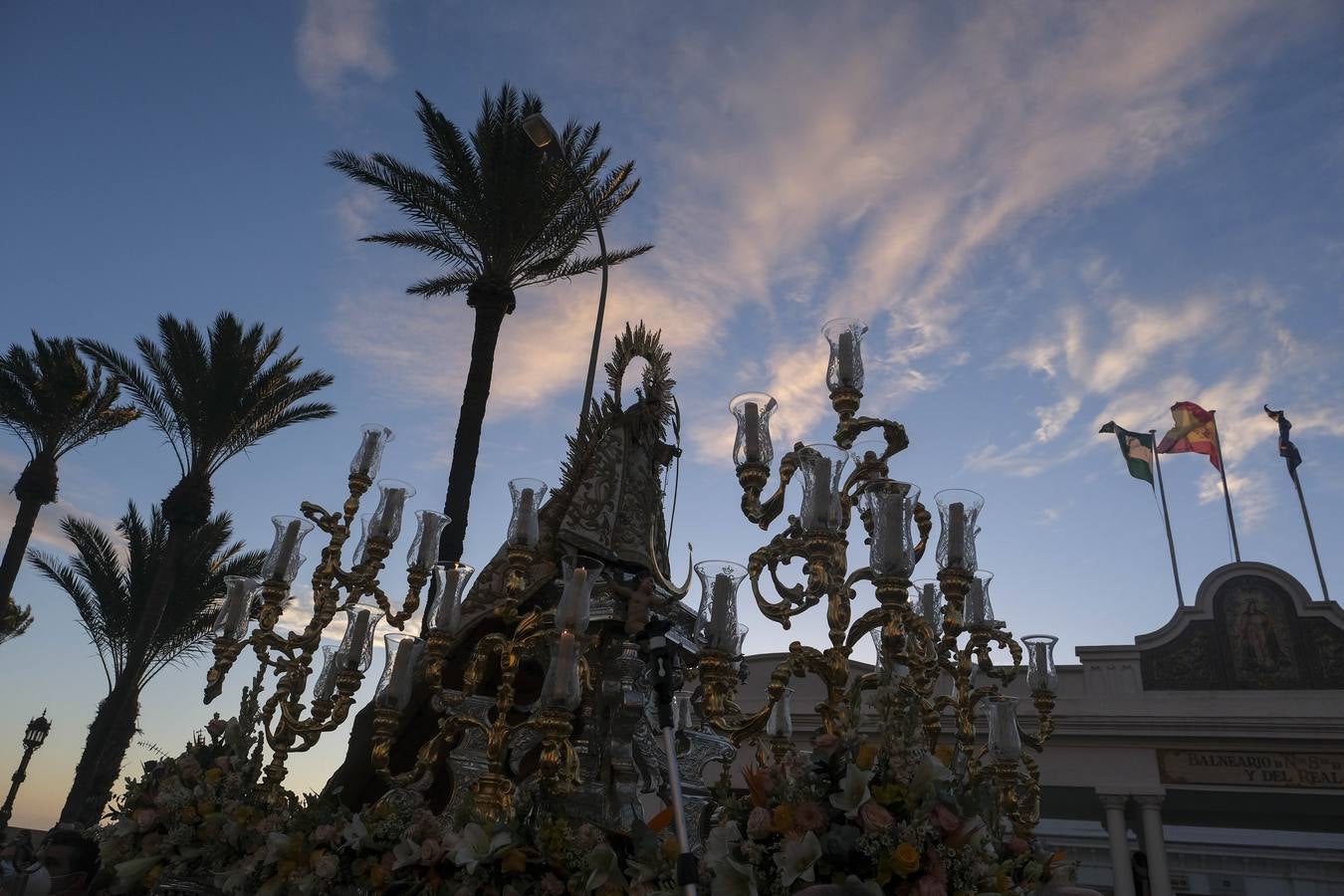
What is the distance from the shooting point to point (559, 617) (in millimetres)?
4387

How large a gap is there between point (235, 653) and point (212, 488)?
529 inches

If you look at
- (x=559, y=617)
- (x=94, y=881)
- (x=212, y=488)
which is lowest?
(x=94, y=881)

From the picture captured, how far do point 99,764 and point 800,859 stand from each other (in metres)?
19.9

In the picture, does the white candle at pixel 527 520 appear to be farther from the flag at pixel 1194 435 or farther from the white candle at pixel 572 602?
the flag at pixel 1194 435

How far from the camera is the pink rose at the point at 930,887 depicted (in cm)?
306

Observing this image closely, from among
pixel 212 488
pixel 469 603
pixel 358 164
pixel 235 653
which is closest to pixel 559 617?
pixel 469 603

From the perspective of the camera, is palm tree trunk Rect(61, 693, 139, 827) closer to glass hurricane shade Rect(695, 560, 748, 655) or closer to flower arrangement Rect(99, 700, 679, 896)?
flower arrangement Rect(99, 700, 679, 896)

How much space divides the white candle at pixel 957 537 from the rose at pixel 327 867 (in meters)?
3.80

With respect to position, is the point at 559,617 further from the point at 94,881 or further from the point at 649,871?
the point at 94,881

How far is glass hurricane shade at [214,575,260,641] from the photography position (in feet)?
21.1

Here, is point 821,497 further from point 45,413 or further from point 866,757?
point 45,413

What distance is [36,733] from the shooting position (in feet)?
69.5

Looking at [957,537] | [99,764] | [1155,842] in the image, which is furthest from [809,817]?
[99,764]

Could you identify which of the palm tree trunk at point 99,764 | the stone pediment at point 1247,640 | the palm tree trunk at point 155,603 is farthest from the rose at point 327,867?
the stone pediment at point 1247,640
